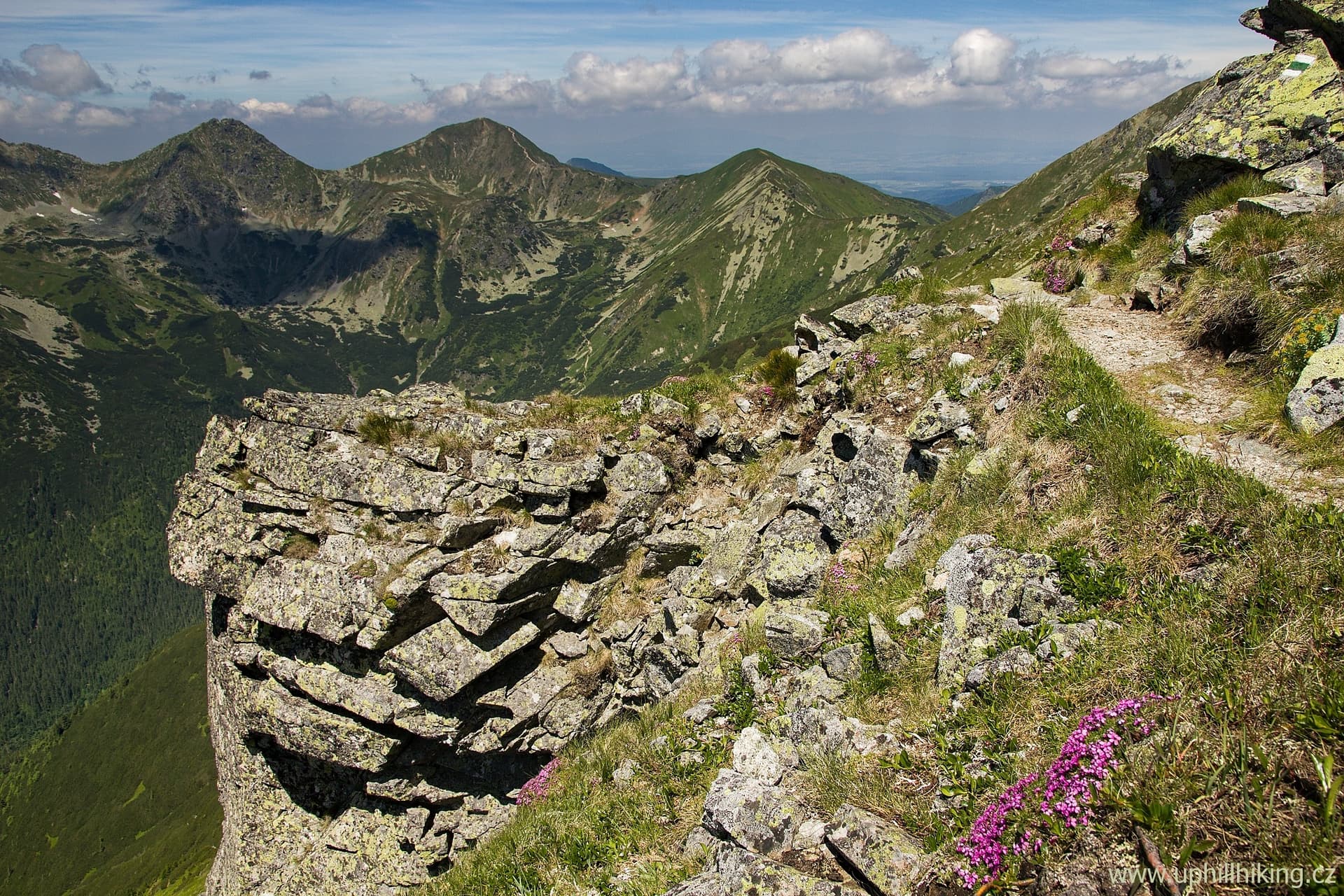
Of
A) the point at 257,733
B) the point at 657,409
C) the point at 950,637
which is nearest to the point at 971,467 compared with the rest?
the point at 950,637

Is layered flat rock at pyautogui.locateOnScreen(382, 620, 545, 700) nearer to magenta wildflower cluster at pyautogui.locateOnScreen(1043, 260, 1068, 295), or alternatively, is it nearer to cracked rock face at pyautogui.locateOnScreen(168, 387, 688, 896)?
cracked rock face at pyautogui.locateOnScreen(168, 387, 688, 896)

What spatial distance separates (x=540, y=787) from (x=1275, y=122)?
2308 cm

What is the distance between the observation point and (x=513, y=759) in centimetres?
1589

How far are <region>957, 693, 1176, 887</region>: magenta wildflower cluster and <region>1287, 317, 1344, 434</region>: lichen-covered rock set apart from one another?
525 centimetres

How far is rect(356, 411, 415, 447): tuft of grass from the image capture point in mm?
18000

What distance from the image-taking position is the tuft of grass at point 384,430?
18.0 meters

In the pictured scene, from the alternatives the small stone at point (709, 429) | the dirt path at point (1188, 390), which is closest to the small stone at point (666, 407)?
the small stone at point (709, 429)

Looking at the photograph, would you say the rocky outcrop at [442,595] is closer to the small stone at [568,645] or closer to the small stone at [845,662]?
the small stone at [568,645]

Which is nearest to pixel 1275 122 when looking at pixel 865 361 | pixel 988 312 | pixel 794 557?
pixel 988 312

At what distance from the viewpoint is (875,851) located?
18.3 ft

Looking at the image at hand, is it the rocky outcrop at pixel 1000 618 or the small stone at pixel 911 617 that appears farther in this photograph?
the small stone at pixel 911 617

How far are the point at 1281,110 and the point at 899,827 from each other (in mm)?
19045

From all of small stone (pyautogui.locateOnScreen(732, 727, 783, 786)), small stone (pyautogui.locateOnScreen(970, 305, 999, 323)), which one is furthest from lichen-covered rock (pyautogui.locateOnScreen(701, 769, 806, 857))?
small stone (pyautogui.locateOnScreen(970, 305, 999, 323))

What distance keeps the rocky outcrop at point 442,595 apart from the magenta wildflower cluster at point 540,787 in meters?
0.91
